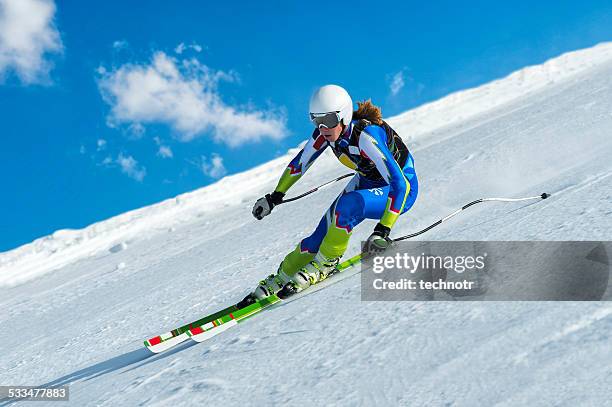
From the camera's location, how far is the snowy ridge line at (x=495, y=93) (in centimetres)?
1830

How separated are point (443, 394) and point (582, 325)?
2.30 feet

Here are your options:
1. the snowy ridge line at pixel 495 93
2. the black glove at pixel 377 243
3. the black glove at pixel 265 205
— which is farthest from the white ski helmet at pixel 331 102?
the snowy ridge line at pixel 495 93

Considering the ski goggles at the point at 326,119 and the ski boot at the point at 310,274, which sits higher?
the ski goggles at the point at 326,119

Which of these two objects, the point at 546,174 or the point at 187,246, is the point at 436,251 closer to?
the point at 546,174

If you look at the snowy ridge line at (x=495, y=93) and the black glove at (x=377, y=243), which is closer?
the black glove at (x=377, y=243)

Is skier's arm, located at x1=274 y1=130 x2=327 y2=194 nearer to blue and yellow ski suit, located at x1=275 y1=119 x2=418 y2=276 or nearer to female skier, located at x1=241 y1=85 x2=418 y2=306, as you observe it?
blue and yellow ski suit, located at x1=275 y1=119 x2=418 y2=276

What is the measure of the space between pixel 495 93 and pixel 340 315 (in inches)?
752

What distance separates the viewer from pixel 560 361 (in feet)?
6.91

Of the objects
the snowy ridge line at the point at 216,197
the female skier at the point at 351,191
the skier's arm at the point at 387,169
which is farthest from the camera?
the snowy ridge line at the point at 216,197

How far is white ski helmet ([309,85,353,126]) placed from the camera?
4.05 metres

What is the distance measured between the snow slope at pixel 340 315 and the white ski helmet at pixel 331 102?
48.9 inches

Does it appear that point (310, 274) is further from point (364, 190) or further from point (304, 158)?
point (304, 158)

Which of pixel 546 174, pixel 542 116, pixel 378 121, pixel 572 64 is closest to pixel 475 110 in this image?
pixel 572 64

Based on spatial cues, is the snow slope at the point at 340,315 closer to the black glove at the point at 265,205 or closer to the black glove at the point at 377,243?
the black glove at the point at 377,243
